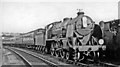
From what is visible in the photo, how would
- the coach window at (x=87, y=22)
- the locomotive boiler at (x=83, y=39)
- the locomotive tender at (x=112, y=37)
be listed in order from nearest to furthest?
1. the locomotive boiler at (x=83, y=39)
2. the locomotive tender at (x=112, y=37)
3. the coach window at (x=87, y=22)

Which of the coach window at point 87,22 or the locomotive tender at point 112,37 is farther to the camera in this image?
the coach window at point 87,22

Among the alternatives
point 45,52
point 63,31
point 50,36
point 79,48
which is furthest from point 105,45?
point 45,52

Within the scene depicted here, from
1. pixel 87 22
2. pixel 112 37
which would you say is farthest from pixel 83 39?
pixel 112 37

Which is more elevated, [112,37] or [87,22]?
[87,22]

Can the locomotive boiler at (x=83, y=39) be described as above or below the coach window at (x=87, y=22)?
below

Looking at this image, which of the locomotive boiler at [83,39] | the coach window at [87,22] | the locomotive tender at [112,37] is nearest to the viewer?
the locomotive boiler at [83,39]

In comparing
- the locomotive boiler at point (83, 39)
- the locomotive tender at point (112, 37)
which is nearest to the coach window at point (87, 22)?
the locomotive boiler at point (83, 39)

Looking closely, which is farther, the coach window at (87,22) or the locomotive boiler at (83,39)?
the coach window at (87,22)

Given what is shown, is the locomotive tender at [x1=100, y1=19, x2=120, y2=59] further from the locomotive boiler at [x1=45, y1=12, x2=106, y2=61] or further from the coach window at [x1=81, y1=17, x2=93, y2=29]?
the coach window at [x1=81, y1=17, x2=93, y2=29]

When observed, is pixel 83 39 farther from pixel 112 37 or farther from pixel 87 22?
pixel 112 37

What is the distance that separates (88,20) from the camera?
1387cm

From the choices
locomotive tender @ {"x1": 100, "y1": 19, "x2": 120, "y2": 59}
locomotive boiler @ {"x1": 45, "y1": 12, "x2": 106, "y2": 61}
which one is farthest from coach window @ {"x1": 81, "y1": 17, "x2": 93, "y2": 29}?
locomotive tender @ {"x1": 100, "y1": 19, "x2": 120, "y2": 59}

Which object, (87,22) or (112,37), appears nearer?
(112,37)

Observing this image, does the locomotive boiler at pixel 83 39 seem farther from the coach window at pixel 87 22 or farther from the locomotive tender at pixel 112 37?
the locomotive tender at pixel 112 37
